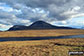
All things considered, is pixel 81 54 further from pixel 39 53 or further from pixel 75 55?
pixel 39 53

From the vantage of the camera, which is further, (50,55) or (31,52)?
(31,52)

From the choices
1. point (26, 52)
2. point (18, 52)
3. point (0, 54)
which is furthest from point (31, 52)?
point (0, 54)

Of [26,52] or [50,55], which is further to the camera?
[26,52]

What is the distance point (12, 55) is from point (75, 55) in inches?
592

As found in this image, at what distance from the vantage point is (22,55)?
2891 centimetres

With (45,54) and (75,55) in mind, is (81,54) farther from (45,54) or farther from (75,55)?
(45,54)

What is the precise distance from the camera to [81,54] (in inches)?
1147

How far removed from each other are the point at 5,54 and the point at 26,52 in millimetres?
5116

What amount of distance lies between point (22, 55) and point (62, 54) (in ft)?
31.4

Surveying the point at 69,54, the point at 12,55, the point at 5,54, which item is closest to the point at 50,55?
the point at 69,54

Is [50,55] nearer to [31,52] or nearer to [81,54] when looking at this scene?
[31,52]

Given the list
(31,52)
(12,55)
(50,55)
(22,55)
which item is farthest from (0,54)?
(50,55)

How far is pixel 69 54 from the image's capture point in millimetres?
28891

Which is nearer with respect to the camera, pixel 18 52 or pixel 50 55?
pixel 50 55
